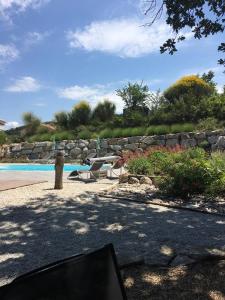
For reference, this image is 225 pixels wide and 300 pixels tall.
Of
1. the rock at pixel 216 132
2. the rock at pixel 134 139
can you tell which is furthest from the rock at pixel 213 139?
the rock at pixel 134 139

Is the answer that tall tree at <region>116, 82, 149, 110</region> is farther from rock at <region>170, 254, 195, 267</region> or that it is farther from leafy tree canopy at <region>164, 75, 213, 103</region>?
rock at <region>170, 254, 195, 267</region>

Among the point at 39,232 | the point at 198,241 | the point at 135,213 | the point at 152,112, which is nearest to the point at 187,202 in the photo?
the point at 135,213

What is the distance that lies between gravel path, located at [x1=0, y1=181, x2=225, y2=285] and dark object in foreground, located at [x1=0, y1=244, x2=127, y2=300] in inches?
77.7

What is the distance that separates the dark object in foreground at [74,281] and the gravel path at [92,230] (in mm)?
1974

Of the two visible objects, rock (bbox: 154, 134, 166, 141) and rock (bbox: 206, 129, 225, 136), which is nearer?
rock (bbox: 206, 129, 225, 136)

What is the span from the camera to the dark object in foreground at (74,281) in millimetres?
1396

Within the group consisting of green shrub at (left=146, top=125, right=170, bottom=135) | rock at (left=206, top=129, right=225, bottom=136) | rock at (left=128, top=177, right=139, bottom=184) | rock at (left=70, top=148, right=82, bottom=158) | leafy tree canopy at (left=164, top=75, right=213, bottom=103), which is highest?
leafy tree canopy at (left=164, top=75, right=213, bottom=103)

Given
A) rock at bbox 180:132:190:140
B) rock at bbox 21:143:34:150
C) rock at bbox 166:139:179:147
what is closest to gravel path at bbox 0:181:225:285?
rock at bbox 180:132:190:140

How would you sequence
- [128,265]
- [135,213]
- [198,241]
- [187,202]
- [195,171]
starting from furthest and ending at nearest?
[195,171] → [187,202] → [135,213] → [198,241] → [128,265]

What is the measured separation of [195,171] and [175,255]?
4027 mm

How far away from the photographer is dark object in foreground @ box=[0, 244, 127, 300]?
1.40 metres

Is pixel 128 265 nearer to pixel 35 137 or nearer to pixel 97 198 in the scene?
pixel 97 198

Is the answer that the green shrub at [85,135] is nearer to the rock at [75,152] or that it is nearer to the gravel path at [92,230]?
the rock at [75,152]

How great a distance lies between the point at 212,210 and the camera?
6.61 meters
